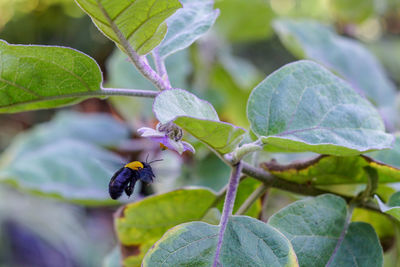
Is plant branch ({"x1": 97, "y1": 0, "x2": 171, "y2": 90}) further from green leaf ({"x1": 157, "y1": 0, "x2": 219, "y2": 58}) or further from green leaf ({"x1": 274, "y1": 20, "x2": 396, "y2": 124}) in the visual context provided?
green leaf ({"x1": 274, "y1": 20, "x2": 396, "y2": 124})

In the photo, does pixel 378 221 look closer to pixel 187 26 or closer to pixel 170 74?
pixel 187 26

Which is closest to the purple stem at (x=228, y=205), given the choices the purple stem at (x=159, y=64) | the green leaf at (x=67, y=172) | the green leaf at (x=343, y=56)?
the purple stem at (x=159, y=64)

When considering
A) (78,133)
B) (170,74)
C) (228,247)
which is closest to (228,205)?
(228,247)

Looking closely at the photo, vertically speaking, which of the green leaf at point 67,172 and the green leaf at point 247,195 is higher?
the green leaf at point 247,195

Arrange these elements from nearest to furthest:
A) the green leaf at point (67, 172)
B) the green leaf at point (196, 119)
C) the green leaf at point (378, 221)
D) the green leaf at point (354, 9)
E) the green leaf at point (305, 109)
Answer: the green leaf at point (196, 119) < the green leaf at point (305, 109) < the green leaf at point (378, 221) < the green leaf at point (67, 172) < the green leaf at point (354, 9)

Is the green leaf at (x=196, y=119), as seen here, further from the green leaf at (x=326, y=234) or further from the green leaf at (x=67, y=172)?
the green leaf at (x=67, y=172)
